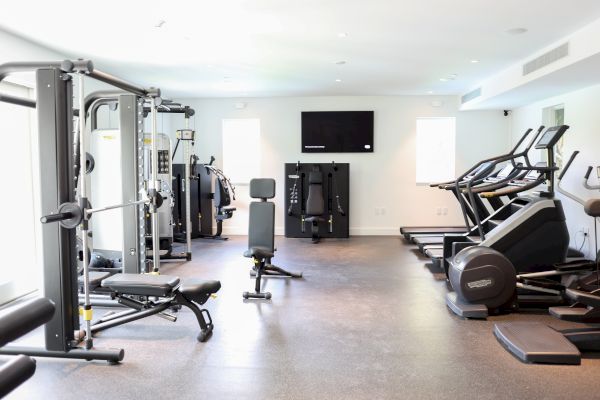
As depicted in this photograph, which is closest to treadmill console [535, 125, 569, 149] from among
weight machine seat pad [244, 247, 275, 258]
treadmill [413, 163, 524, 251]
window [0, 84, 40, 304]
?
treadmill [413, 163, 524, 251]

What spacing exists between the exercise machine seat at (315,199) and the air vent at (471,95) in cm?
291

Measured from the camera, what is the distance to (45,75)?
3025 mm

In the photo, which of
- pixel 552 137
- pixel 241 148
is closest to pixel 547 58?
pixel 552 137

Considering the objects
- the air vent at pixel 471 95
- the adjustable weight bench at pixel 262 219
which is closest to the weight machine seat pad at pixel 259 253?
the adjustable weight bench at pixel 262 219

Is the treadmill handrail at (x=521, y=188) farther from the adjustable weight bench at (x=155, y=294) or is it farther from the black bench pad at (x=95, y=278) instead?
the black bench pad at (x=95, y=278)

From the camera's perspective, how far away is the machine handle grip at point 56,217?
2.86 meters

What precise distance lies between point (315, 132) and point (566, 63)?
494cm

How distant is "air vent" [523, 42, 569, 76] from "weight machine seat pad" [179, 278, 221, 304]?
4153mm

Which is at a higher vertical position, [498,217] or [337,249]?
[498,217]

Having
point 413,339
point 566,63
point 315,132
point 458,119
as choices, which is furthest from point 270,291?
point 458,119

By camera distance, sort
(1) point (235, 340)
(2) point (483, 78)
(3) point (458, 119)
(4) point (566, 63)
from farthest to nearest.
→ (3) point (458, 119)
(2) point (483, 78)
(4) point (566, 63)
(1) point (235, 340)

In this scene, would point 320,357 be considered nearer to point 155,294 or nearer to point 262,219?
point 155,294

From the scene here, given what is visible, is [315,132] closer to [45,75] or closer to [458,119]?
[458,119]

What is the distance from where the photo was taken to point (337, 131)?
909 centimetres
